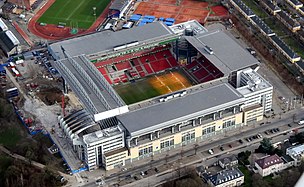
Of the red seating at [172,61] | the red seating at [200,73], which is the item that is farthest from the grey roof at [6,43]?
the red seating at [200,73]

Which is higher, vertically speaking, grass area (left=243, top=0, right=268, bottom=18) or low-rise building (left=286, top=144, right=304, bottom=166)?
grass area (left=243, top=0, right=268, bottom=18)

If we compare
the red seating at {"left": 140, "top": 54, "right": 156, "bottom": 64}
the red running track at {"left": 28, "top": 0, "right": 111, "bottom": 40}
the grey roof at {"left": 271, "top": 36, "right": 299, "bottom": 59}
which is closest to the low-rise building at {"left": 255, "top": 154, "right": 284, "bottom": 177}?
the grey roof at {"left": 271, "top": 36, "right": 299, "bottom": 59}

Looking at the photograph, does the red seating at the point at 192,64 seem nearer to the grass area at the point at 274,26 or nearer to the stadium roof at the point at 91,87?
the stadium roof at the point at 91,87

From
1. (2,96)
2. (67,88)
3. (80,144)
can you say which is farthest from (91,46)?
(80,144)

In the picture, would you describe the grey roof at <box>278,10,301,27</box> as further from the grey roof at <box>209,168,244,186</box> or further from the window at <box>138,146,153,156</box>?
the window at <box>138,146,153,156</box>

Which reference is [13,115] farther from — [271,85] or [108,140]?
[271,85]

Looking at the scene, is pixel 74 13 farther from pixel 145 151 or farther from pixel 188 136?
pixel 145 151
